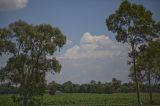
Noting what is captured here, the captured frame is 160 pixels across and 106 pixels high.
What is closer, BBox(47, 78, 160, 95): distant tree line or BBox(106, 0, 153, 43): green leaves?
BBox(106, 0, 153, 43): green leaves

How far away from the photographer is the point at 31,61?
23906mm

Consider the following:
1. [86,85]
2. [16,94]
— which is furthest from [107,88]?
[16,94]

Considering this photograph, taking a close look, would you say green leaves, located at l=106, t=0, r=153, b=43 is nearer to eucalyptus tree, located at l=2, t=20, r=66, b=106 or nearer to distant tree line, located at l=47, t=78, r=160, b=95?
eucalyptus tree, located at l=2, t=20, r=66, b=106

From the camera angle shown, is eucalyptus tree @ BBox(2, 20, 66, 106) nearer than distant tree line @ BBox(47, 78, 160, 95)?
Yes

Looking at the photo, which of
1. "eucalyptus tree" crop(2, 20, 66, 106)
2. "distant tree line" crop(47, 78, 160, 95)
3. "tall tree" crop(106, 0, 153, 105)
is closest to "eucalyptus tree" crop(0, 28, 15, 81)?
"eucalyptus tree" crop(2, 20, 66, 106)

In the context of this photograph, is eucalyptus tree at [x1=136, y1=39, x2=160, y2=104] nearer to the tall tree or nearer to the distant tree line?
A: the tall tree

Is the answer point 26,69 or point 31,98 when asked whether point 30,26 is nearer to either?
point 26,69

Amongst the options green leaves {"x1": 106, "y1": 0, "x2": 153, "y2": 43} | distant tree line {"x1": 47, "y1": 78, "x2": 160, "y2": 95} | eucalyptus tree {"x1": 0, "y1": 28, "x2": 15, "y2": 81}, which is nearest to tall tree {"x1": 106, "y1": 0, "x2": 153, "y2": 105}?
green leaves {"x1": 106, "y1": 0, "x2": 153, "y2": 43}

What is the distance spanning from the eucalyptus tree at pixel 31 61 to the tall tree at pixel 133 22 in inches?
187

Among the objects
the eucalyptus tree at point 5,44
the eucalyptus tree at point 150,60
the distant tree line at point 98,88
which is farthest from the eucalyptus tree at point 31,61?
the distant tree line at point 98,88

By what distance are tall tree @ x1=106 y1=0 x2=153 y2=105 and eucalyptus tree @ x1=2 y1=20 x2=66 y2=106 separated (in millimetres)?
4757

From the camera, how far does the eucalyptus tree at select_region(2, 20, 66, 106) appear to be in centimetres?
2344

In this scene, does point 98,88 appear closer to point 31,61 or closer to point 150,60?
point 150,60

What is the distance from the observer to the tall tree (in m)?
21.8
